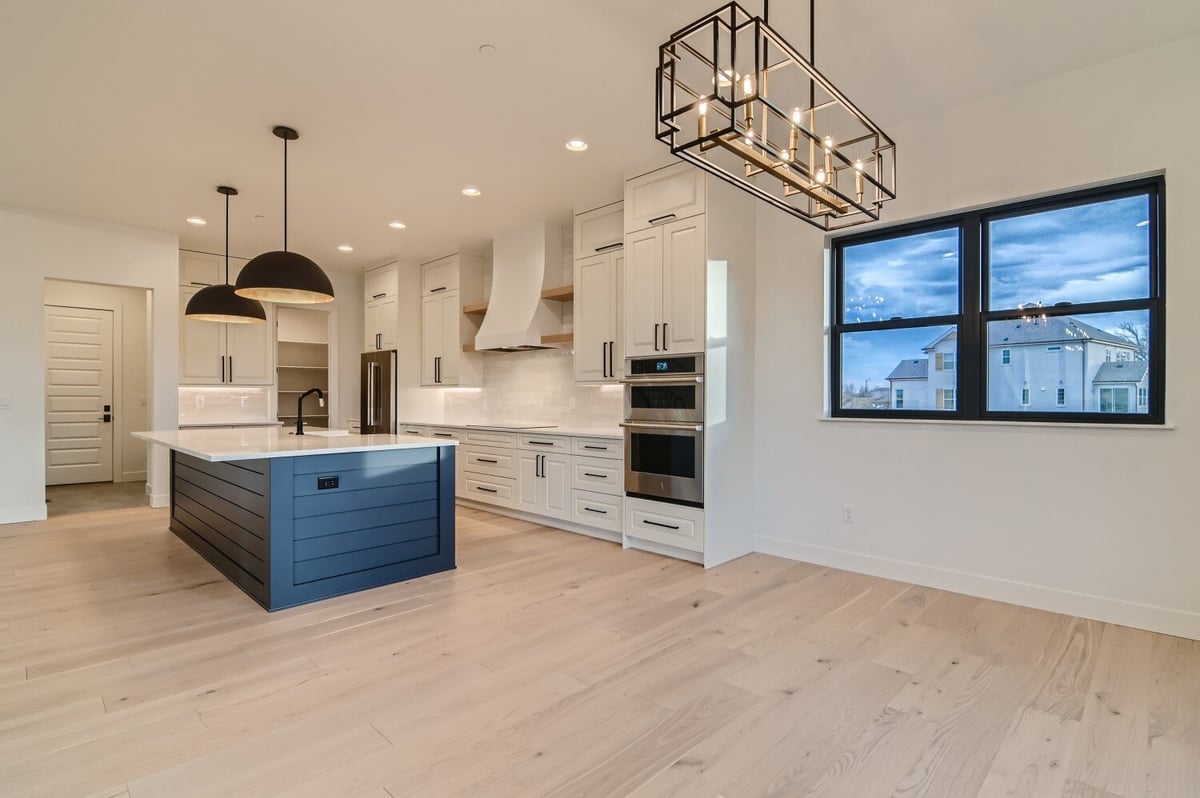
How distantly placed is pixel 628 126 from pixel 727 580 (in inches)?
116

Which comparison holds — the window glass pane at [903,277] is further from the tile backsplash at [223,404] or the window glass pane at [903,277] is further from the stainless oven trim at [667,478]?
the tile backsplash at [223,404]

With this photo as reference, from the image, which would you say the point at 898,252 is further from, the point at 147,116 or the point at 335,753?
the point at 147,116

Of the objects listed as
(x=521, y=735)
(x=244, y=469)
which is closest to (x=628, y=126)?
(x=244, y=469)

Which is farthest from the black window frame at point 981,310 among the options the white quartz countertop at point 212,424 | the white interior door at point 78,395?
the white interior door at point 78,395

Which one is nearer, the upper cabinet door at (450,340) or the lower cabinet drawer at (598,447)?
the lower cabinet drawer at (598,447)

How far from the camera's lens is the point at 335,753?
1.93 meters

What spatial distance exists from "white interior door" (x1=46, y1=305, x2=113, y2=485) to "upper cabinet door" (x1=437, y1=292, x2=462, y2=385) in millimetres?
4883

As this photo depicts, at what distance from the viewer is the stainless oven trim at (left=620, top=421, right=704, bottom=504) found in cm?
409

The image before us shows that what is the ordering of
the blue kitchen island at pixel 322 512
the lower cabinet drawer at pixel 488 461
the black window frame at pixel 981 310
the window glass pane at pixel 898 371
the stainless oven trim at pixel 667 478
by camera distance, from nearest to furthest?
the black window frame at pixel 981 310
the blue kitchen island at pixel 322 512
the window glass pane at pixel 898 371
the stainless oven trim at pixel 667 478
the lower cabinet drawer at pixel 488 461

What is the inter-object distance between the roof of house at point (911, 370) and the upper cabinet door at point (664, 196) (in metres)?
1.69

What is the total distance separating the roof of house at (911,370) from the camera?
3818 mm

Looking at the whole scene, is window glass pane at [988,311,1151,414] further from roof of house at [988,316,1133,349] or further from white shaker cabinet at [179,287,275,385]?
white shaker cabinet at [179,287,275,385]

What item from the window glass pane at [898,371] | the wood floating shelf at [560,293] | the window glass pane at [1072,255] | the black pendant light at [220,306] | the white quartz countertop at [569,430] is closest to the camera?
the window glass pane at [1072,255]

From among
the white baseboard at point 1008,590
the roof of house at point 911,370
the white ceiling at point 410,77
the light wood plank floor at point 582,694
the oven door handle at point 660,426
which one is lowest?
the light wood plank floor at point 582,694
